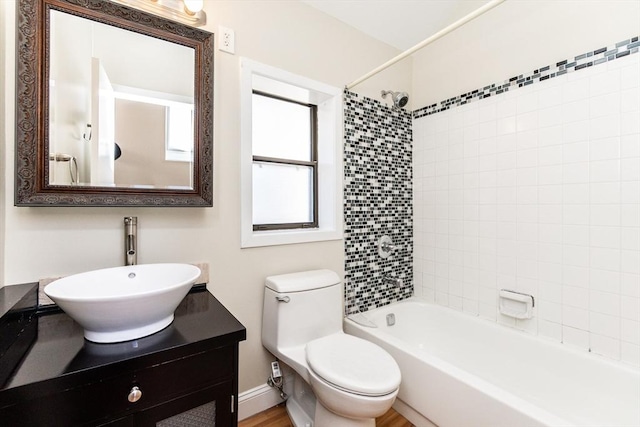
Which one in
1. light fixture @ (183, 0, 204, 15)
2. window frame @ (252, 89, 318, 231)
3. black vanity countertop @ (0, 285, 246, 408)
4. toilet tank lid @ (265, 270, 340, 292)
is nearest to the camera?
black vanity countertop @ (0, 285, 246, 408)

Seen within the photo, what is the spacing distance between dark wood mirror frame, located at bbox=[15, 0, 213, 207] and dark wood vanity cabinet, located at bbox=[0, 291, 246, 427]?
467 millimetres

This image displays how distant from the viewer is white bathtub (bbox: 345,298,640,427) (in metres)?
1.24

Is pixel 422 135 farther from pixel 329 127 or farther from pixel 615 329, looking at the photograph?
pixel 615 329

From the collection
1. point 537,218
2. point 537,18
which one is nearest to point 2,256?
point 537,218

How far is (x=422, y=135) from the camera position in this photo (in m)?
2.38

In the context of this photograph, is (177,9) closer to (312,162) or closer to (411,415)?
(312,162)

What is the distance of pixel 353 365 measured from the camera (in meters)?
1.34

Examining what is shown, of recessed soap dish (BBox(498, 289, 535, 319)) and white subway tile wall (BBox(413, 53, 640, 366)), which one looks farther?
recessed soap dish (BBox(498, 289, 535, 319))

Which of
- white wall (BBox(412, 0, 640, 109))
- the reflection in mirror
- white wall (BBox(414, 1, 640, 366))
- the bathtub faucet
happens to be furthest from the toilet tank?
white wall (BBox(412, 0, 640, 109))

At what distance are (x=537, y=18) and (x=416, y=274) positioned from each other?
187 cm

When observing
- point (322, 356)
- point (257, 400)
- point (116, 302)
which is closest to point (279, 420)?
point (257, 400)

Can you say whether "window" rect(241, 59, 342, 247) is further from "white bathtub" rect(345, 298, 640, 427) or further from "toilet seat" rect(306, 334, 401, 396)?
"white bathtub" rect(345, 298, 640, 427)

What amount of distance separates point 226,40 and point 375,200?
1.39 m

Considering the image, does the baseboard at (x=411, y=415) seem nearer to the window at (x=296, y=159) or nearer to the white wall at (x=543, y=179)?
the white wall at (x=543, y=179)
